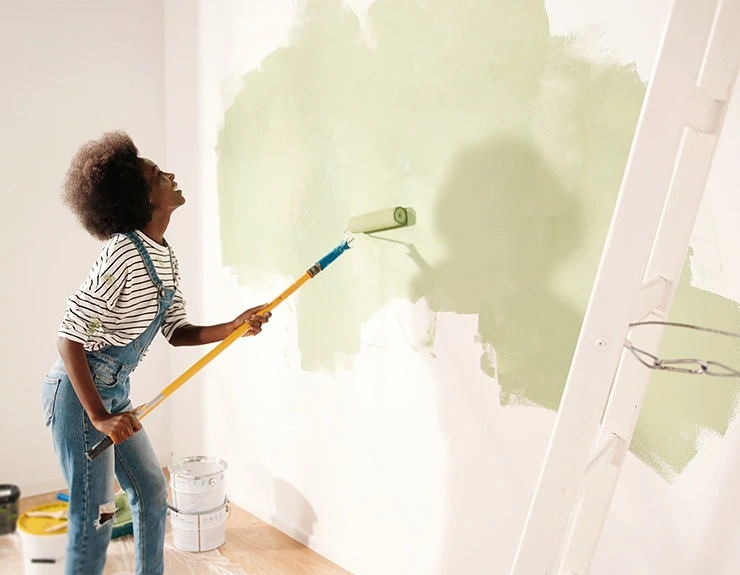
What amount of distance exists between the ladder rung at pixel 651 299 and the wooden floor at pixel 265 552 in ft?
4.57

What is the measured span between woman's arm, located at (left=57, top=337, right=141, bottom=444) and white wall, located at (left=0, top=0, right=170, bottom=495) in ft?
4.39

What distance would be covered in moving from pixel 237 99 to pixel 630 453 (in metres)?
1.82

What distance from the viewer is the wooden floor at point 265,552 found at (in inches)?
84.5

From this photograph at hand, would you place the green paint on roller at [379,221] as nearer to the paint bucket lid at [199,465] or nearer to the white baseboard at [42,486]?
the paint bucket lid at [199,465]

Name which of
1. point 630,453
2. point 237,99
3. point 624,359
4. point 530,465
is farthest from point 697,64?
point 237,99

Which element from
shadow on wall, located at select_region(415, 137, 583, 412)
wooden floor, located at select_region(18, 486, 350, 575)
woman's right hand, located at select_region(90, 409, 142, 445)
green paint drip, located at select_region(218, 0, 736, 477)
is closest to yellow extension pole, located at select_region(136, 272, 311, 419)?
woman's right hand, located at select_region(90, 409, 142, 445)

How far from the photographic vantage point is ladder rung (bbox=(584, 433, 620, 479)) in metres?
1.10

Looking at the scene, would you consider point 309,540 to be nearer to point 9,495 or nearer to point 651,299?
point 9,495

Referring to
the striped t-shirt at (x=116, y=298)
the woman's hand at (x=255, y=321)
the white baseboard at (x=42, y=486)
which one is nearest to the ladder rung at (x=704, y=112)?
the woman's hand at (x=255, y=321)

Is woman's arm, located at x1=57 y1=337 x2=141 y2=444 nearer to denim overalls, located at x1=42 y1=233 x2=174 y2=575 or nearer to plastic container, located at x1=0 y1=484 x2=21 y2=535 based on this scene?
denim overalls, located at x1=42 y1=233 x2=174 y2=575

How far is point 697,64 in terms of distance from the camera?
88cm

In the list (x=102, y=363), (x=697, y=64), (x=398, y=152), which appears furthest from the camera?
(x=398, y=152)

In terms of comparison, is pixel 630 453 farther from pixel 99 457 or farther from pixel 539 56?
pixel 99 457

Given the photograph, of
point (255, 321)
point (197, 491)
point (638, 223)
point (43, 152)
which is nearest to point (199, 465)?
point (197, 491)
